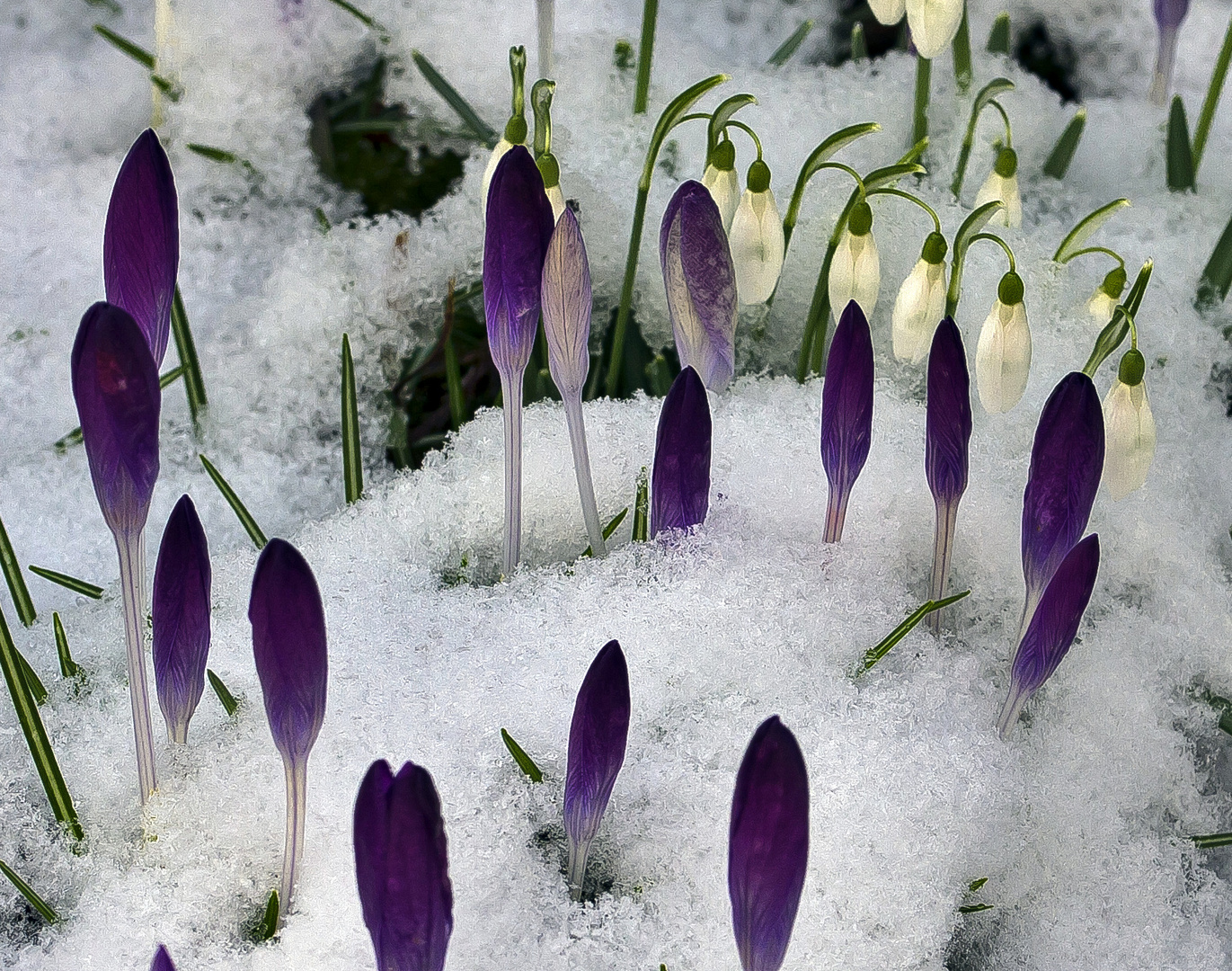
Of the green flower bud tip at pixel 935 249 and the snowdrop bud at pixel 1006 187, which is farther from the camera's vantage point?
the snowdrop bud at pixel 1006 187

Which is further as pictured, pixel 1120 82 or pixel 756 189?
pixel 1120 82

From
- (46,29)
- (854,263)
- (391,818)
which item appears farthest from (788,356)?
(46,29)

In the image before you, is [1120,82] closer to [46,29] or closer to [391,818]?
[46,29]

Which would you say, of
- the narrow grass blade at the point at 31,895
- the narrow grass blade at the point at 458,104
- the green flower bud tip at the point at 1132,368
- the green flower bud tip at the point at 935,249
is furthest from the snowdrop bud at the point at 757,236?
the narrow grass blade at the point at 31,895

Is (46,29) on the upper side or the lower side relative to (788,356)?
upper

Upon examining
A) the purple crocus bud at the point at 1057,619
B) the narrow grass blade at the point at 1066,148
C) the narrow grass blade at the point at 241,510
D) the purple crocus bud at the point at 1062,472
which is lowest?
the narrow grass blade at the point at 241,510

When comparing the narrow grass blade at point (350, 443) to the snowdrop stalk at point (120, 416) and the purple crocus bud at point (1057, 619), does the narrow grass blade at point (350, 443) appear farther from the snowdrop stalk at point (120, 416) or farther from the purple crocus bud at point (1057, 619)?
the purple crocus bud at point (1057, 619)

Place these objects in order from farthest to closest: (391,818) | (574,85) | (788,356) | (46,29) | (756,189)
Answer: (46,29)
(574,85)
(788,356)
(756,189)
(391,818)

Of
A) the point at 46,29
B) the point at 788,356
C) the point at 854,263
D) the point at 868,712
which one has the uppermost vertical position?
the point at 46,29
